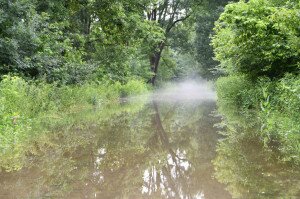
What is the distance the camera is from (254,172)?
3963mm

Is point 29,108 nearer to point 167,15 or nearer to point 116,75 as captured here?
point 116,75

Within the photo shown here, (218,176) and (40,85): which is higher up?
(218,176)

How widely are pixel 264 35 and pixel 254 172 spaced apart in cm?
629

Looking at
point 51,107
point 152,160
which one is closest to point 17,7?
point 51,107

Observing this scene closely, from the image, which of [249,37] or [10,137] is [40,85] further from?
[249,37]

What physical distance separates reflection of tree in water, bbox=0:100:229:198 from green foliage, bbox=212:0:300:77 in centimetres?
344

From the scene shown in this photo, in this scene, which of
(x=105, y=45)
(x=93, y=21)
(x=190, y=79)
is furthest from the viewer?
(x=190, y=79)

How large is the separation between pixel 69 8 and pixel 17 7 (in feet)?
20.7

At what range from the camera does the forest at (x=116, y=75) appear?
546 centimetres

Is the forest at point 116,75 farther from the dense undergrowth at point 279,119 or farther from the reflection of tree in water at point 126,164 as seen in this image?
the reflection of tree in water at point 126,164

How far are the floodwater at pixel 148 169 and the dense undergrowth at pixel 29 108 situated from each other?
27cm

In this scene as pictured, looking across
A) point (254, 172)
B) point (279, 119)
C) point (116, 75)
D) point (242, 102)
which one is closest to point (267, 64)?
point (242, 102)

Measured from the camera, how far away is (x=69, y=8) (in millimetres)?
16062

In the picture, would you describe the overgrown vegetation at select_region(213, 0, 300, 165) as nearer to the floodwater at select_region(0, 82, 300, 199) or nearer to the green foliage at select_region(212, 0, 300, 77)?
the green foliage at select_region(212, 0, 300, 77)
